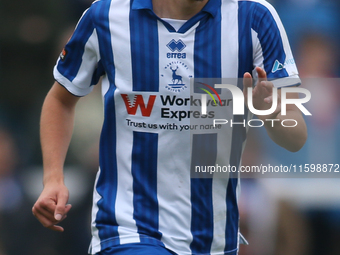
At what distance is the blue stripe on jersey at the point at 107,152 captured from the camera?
2049mm

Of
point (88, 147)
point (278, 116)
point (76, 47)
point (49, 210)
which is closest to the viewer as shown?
point (278, 116)

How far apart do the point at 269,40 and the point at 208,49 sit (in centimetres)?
25

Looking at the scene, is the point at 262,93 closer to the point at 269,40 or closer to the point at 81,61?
the point at 269,40

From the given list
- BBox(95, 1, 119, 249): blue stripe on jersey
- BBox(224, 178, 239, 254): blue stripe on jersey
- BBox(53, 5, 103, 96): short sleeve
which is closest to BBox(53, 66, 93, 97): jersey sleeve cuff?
BBox(53, 5, 103, 96): short sleeve

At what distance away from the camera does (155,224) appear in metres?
2.01

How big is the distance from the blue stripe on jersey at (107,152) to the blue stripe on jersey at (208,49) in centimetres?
37

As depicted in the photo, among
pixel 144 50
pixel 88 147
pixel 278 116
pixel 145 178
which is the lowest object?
pixel 88 147

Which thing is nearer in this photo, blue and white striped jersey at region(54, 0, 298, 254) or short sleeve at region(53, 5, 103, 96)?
blue and white striped jersey at region(54, 0, 298, 254)

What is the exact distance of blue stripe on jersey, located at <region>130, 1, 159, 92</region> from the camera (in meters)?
2.04

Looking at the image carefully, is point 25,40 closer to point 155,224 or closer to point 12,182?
point 12,182

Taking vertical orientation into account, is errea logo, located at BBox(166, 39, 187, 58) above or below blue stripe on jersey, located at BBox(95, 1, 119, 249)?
above

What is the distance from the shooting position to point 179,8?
2049 millimetres

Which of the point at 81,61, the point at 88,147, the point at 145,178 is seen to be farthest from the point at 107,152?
the point at 88,147

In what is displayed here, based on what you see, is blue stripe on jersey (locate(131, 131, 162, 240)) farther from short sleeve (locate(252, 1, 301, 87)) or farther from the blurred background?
the blurred background
